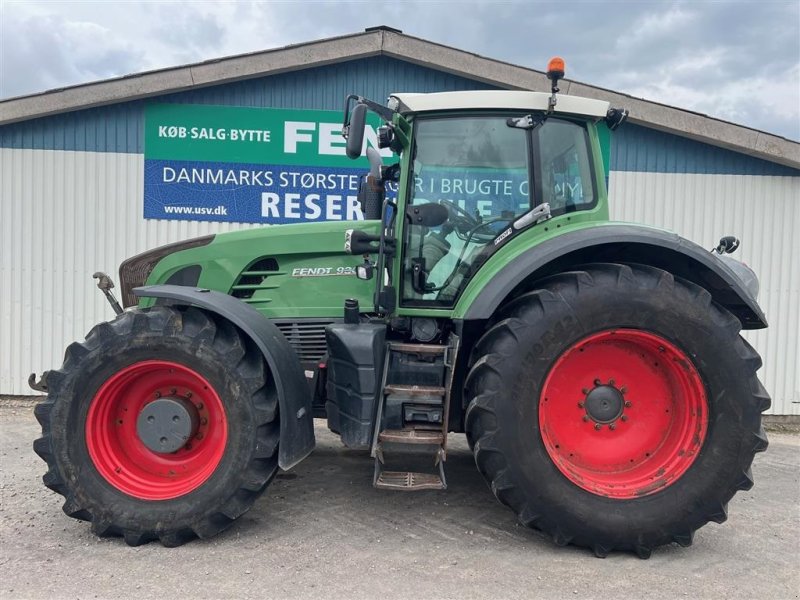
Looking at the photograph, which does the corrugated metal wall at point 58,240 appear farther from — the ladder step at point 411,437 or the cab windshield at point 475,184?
the ladder step at point 411,437

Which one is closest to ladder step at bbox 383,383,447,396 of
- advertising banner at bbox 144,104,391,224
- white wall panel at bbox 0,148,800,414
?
advertising banner at bbox 144,104,391,224

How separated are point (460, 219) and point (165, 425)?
6.56 ft

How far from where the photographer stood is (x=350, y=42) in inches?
250

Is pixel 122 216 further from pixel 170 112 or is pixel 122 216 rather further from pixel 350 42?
pixel 350 42

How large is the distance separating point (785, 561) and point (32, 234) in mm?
7337

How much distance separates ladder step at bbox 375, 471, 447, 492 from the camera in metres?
3.07

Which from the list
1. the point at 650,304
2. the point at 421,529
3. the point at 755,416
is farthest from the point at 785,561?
the point at 421,529

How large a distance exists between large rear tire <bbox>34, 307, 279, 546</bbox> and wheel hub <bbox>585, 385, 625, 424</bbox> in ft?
5.61

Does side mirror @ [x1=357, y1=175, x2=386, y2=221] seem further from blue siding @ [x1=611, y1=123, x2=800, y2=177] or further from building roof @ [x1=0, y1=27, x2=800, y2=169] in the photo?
blue siding @ [x1=611, y1=123, x2=800, y2=177]

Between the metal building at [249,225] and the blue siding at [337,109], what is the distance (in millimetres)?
11

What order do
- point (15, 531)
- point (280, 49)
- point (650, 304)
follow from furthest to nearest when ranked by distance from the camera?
point (280, 49) < point (15, 531) < point (650, 304)

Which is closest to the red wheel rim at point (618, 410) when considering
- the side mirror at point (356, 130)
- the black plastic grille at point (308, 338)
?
the black plastic grille at point (308, 338)

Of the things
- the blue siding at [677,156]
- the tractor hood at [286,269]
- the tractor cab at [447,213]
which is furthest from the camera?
the blue siding at [677,156]

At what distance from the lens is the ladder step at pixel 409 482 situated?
3.07 m
